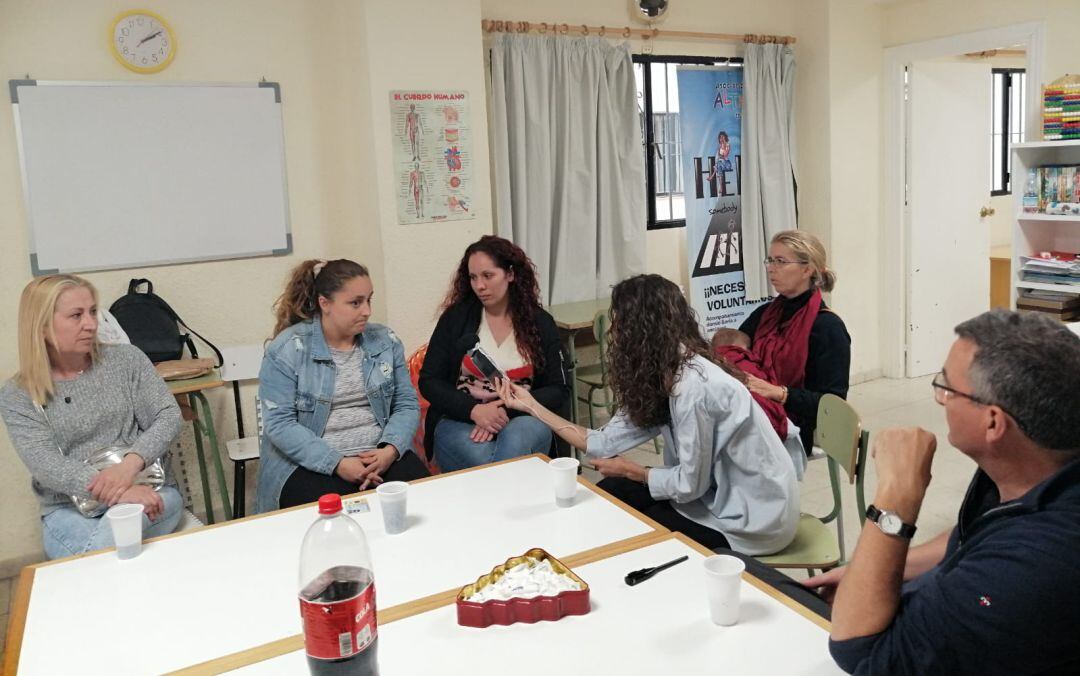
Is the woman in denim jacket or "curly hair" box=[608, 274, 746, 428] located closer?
"curly hair" box=[608, 274, 746, 428]

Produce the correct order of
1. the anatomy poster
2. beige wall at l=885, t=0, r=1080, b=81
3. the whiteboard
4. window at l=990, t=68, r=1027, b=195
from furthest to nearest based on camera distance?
window at l=990, t=68, r=1027, b=195 < beige wall at l=885, t=0, r=1080, b=81 < the anatomy poster < the whiteboard

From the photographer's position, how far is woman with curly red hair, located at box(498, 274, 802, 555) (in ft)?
6.78

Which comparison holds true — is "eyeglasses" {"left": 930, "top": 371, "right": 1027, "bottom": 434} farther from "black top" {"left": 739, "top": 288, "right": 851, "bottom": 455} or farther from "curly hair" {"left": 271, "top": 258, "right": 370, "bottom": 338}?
"curly hair" {"left": 271, "top": 258, "right": 370, "bottom": 338}

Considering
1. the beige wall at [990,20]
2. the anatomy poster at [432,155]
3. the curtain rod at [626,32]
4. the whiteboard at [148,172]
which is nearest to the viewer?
the whiteboard at [148,172]

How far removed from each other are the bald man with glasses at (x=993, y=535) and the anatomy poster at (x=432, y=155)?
9.44 ft

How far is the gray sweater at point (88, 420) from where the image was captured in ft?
7.96

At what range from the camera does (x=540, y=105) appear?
4.51 m

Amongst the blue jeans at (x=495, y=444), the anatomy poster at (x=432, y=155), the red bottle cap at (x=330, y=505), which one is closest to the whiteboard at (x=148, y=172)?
the anatomy poster at (x=432, y=155)

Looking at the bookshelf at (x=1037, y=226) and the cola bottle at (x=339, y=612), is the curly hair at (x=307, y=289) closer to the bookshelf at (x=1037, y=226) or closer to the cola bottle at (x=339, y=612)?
the cola bottle at (x=339, y=612)

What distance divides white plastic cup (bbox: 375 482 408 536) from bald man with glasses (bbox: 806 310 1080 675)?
3.12 feet

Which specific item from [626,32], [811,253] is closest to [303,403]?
[811,253]

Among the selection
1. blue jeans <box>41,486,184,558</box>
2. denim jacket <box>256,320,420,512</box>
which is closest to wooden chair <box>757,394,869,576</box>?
denim jacket <box>256,320,420,512</box>

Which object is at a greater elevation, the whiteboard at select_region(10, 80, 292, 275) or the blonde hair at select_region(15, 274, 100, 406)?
the whiteboard at select_region(10, 80, 292, 275)

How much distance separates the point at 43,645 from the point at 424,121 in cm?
286
